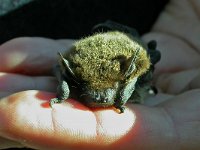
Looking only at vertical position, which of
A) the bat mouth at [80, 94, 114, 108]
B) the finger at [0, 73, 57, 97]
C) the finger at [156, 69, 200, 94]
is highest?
the bat mouth at [80, 94, 114, 108]

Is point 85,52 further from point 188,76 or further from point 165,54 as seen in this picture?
point 165,54

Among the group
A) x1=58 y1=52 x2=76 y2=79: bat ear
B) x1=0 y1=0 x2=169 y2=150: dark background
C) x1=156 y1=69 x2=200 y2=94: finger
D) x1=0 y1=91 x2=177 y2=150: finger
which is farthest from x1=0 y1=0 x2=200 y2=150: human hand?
x1=0 y1=0 x2=169 y2=150: dark background

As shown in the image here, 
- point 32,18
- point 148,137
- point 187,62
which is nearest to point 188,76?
point 187,62

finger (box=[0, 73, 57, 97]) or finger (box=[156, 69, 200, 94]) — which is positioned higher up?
finger (box=[0, 73, 57, 97])

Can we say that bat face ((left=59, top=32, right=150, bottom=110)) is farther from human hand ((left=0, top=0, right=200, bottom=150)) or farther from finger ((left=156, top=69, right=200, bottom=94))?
finger ((left=156, top=69, right=200, bottom=94))

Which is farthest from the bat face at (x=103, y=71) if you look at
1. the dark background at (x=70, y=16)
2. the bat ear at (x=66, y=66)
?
the dark background at (x=70, y=16)

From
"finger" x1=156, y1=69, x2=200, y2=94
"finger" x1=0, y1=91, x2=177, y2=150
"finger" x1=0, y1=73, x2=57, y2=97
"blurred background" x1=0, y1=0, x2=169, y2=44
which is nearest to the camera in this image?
"finger" x1=0, y1=91, x2=177, y2=150

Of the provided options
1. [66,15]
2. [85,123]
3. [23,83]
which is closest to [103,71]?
[85,123]

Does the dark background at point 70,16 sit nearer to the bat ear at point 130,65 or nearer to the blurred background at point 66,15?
the blurred background at point 66,15
